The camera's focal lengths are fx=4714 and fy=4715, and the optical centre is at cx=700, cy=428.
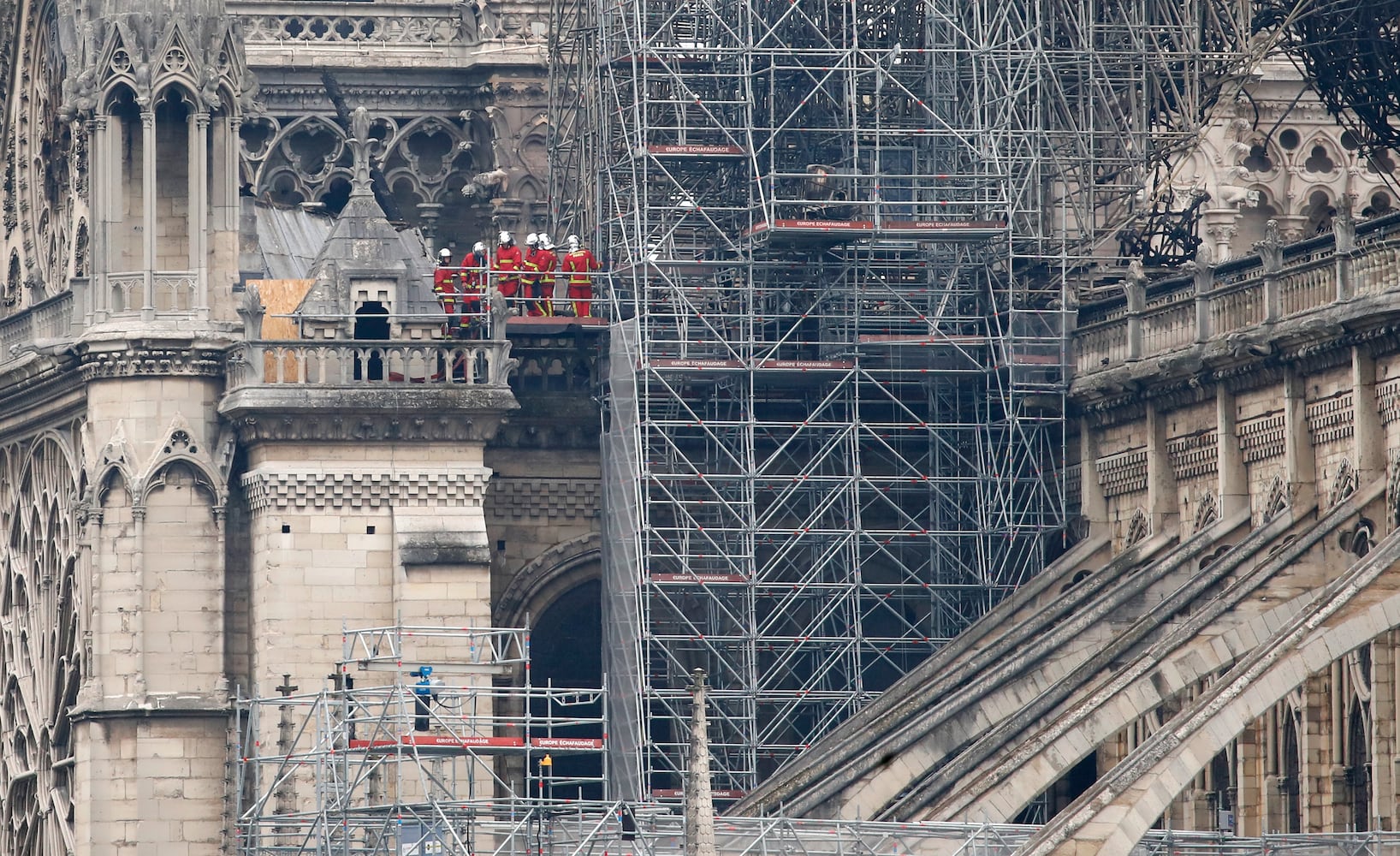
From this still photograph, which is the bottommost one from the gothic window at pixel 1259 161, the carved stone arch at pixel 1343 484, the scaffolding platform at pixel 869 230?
the carved stone arch at pixel 1343 484

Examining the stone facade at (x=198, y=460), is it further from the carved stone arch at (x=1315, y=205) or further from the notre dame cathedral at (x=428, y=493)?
the carved stone arch at (x=1315, y=205)

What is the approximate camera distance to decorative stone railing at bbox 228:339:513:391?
64.3 meters

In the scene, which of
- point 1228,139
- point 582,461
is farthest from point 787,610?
point 1228,139

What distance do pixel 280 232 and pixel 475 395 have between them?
27.6ft

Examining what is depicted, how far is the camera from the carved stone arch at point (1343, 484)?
188ft

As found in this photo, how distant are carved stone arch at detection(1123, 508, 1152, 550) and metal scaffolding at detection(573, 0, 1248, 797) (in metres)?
1.31

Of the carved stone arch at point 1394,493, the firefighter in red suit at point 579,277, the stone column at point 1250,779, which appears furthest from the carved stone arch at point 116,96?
the carved stone arch at point 1394,493

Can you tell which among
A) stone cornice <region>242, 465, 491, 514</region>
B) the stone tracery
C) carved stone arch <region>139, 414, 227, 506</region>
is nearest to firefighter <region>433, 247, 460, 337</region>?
stone cornice <region>242, 465, 491, 514</region>

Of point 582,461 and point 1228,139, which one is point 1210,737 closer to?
point 582,461

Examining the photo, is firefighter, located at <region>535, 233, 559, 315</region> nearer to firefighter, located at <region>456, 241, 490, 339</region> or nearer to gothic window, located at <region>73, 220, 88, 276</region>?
firefighter, located at <region>456, 241, 490, 339</region>

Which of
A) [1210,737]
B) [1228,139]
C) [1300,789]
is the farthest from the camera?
[1228,139]

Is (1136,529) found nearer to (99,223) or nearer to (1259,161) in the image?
(1259,161)

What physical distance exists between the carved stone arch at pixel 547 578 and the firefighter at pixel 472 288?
374 cm

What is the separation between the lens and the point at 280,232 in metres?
71.7
